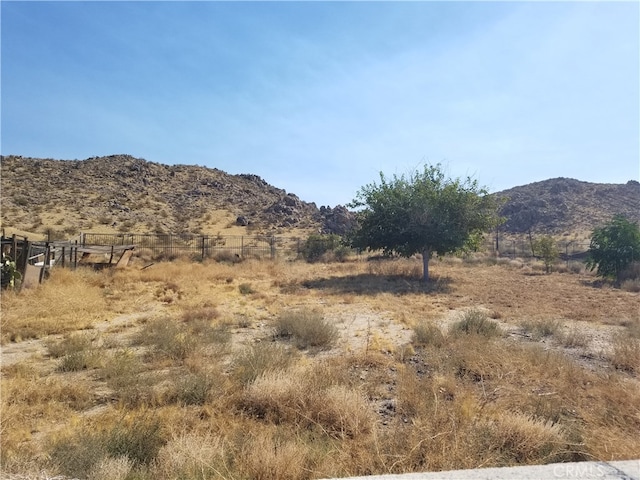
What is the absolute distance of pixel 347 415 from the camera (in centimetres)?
537

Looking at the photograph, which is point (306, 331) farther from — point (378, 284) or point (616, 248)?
point (616, 248)

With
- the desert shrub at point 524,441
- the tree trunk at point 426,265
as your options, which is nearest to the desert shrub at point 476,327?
the desert shrub at point 524,441

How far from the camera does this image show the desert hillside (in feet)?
161

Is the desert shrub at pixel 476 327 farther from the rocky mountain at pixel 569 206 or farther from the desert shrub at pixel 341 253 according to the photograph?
the rocky mountain at pixel 569 206

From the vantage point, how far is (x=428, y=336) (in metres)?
10.5

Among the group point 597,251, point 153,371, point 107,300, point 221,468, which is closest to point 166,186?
point 107,300

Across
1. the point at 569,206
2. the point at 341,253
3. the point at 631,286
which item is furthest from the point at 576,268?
the point at 569,206

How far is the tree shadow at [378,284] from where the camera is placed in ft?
69.2

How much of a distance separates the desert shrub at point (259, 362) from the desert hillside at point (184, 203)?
40.0 meters

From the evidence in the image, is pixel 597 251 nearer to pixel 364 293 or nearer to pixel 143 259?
pixel 364 293

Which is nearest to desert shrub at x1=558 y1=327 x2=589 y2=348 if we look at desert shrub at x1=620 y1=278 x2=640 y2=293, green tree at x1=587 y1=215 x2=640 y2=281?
desert shrub at x1=620 y1=278 x2=640 y2=293

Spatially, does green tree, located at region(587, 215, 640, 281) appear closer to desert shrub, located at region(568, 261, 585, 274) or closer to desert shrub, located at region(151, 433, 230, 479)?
desert shrub, located at region(568, 261, 585, 274)

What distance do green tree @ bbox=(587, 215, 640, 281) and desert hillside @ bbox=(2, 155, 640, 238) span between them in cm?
1604

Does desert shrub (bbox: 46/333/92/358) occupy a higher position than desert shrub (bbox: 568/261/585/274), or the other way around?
desert shrub (bbox: 568/261/585/274)
